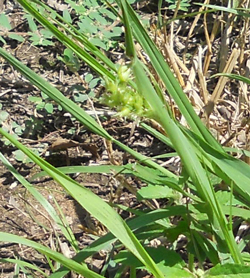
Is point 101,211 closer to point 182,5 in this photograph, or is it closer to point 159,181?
point 159,181

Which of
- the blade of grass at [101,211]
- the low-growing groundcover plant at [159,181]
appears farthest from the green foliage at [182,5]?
the blade of grass at [101,211]

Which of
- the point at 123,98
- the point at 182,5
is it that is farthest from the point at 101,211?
the point at 182,5

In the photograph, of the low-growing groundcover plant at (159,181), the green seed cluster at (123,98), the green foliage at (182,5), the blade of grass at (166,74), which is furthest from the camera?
the green foliage at (182,5)

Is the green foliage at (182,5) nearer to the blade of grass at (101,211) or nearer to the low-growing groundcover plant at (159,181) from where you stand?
the low-growing groundcover plant at (159,181)

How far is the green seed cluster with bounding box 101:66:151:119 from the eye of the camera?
2.15ft

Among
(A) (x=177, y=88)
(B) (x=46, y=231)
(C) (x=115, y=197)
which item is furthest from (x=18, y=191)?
(A) (x=177, y=88)

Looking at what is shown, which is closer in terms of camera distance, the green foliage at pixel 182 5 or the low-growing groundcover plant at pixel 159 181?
the low-growing groundcover plant at pixel 159 181

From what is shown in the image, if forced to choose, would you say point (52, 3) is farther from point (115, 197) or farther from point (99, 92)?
point (115, 197)

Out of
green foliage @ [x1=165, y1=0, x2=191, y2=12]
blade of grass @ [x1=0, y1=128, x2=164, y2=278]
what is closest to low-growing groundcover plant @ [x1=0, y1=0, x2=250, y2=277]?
blade of grass @ [x1=0, y1=128, x2=164, y2=278]

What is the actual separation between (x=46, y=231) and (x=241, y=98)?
731 mm

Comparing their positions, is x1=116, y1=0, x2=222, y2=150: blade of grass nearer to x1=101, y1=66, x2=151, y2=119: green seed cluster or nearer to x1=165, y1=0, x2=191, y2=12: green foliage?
x1=101, y1=66, x2=151, y2=119: green seed cluster

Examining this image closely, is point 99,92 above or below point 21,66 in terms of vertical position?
below

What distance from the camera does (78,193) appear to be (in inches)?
32.6

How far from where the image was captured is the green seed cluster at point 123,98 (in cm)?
66
